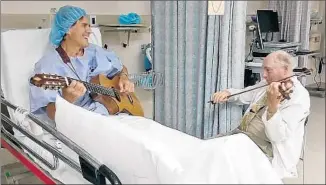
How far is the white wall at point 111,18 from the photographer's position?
1.74 metres

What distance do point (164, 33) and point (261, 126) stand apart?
586mm

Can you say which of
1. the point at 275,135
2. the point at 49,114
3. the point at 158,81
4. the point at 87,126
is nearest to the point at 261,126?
the point at 275,135

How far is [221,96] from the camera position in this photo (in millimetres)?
1423

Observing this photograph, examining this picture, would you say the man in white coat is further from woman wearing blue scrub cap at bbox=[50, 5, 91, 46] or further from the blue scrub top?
woman wearing blue scrub cap at bbox=[50, 5, 91, 46]

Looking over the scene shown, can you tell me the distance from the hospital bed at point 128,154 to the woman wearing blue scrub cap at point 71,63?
112mm

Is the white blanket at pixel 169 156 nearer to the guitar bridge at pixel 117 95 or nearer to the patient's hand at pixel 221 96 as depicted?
the patient's hand at pixel 221 96

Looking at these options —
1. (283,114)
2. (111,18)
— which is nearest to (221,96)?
(283,114)

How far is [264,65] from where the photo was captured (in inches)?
49.6

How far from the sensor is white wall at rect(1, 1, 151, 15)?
5.71ft

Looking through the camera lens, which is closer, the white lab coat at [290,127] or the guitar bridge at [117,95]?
the white lab coat at [290,127]

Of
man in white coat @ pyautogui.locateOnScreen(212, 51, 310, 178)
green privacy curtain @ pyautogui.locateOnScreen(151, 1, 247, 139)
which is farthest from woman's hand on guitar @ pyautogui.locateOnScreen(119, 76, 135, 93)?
man in white coat @ pyautogui.locateOnScreen(212, 51, 310, 178)

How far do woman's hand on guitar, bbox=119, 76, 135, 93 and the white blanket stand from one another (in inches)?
24.0

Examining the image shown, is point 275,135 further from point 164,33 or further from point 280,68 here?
point 164,33

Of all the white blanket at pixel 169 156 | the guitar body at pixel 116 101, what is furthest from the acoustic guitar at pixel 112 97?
the white blanket at pixel 169 156
